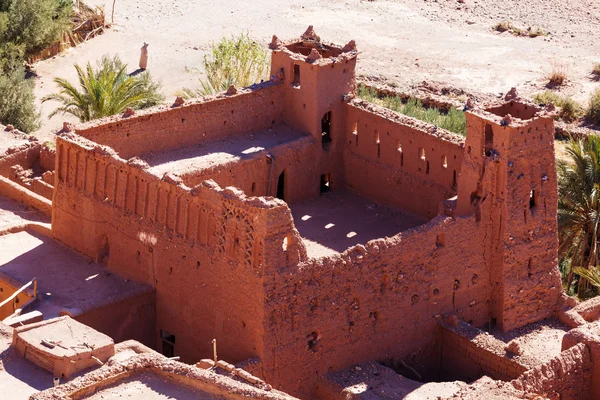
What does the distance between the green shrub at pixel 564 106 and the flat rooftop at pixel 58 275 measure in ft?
73.1

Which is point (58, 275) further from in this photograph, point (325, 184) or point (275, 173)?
point (325, 184)

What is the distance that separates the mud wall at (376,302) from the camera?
31.3m

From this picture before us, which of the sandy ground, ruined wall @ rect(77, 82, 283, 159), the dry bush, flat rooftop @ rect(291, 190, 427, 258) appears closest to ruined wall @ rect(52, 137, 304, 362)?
ruined wall @ rect(77, 82, 283, 159)

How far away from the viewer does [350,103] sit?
3744cm

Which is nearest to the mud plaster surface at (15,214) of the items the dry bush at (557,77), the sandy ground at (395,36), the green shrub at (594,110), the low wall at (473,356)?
the low wall at (473,356)

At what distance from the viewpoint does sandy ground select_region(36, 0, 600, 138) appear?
55.5 metres

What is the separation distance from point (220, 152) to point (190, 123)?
956 millimetres

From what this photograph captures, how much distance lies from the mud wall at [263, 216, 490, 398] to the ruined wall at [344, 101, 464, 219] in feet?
6.44

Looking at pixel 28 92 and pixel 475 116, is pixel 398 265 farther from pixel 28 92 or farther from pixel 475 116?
pixel 28 92

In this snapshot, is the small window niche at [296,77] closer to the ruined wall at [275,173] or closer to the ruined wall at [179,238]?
the ruined wall at [275,173]

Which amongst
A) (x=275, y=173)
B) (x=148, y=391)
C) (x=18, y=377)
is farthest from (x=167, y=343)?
(x=148, y=391)

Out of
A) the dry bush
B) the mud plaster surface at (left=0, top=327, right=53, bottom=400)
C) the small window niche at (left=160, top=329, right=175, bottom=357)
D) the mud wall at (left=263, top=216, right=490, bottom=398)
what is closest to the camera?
the mud plaster surface at (left=0, top=327, right=53, bottom=400)

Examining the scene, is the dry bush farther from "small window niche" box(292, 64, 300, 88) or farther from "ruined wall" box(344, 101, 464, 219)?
"small window niche" box(292, 64, 300, 88)

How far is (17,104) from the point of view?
46344 mm
